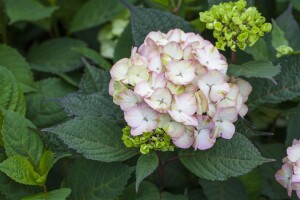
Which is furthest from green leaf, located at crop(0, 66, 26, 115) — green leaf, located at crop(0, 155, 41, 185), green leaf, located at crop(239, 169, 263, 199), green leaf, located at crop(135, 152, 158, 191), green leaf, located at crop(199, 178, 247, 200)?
green leaf, located at crop(239, 169, 263, 199)

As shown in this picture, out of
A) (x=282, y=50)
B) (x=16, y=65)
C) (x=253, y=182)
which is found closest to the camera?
(x=282, y=50)

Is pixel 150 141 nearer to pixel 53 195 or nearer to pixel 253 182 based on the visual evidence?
pixel 53 195

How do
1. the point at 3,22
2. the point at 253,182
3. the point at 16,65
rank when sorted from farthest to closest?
the point at 3,22
the point at 16,65
the point at 253,182

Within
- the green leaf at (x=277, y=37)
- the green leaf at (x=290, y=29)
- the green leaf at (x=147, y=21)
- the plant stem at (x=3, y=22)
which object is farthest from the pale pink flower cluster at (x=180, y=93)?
the plant stem at (x=3, y=22)

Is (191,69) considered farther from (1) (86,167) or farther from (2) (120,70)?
(1) (86,167)

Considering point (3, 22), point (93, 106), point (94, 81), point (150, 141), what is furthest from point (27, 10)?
point (150, 141)

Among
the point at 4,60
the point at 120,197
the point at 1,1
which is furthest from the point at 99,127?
the point at 1,1

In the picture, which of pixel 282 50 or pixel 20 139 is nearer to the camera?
pixel 20 139
